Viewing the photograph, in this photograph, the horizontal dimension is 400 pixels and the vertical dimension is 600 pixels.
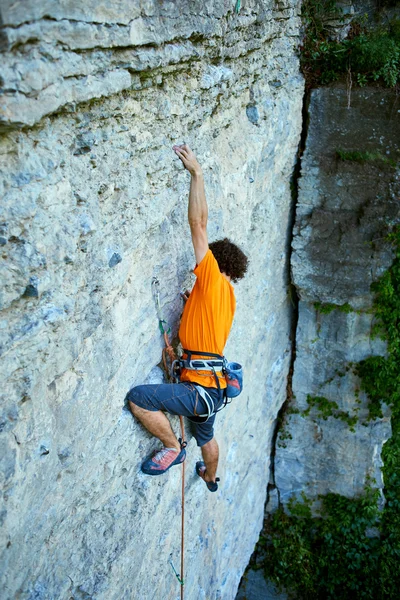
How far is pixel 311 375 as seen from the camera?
22.4 feet

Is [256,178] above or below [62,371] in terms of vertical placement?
above

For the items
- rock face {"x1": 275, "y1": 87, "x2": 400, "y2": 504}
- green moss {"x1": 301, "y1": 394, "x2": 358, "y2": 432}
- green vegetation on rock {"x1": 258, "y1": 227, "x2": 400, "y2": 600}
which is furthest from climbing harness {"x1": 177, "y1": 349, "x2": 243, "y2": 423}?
green moss {"x1": 301, "y1": 394, "x2": 358, "y2": 432}

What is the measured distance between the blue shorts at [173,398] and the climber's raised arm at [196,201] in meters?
0.70

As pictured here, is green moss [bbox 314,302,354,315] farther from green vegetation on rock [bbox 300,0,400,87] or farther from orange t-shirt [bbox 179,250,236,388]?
orange t-shirt [bbox 179,250,236,388]

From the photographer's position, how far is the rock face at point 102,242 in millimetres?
2035

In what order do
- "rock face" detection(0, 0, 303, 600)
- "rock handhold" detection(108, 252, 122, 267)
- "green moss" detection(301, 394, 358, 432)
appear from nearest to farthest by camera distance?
"rock face" detection(0, 0, 303, 600) < "rock handhold" detection(108, 252, 122, 267) < "green moss" detection(301, 394, 358, 432)

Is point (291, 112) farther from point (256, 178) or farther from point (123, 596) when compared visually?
point (123, 596)

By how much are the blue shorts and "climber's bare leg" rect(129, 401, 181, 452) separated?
3cm

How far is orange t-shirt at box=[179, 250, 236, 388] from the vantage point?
10.1 feet

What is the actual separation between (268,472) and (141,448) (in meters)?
4.43

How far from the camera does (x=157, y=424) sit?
313cm

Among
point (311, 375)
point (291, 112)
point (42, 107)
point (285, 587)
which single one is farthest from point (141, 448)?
point (285, 587)

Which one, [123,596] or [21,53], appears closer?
[21,53]

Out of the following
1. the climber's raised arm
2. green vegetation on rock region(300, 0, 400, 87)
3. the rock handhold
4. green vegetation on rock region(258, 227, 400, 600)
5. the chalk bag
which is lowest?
green vegetation on rock region(258, 227, 400, 600)
